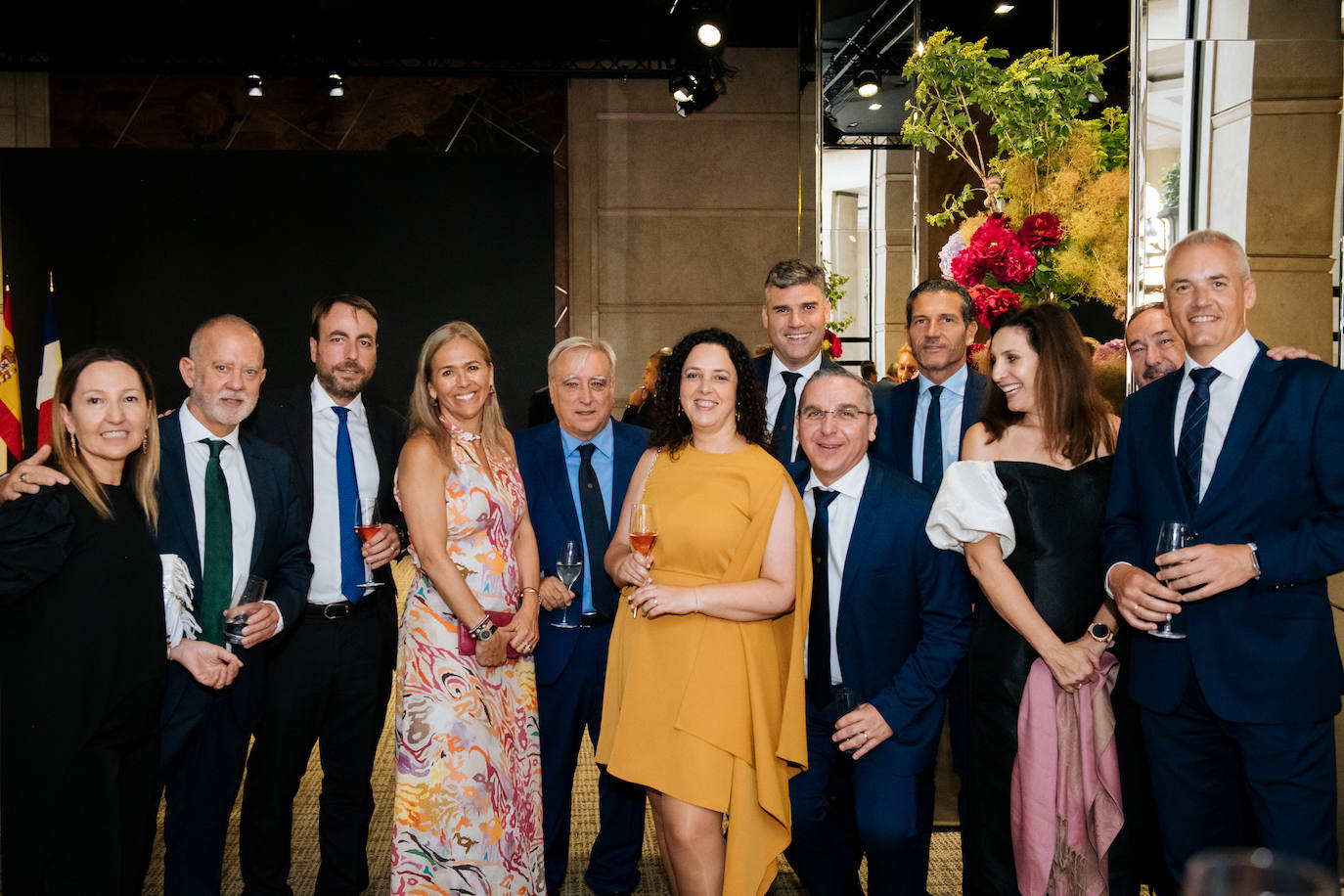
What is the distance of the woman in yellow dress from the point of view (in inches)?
100

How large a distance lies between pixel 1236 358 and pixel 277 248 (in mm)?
8537

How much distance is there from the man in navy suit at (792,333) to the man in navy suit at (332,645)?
1311 mm

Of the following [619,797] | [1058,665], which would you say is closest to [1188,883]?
[1058,665]

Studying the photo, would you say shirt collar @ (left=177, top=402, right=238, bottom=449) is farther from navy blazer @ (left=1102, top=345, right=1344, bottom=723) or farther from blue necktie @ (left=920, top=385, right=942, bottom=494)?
navy blazer @ (left=1102, top=345, right=1344, bottom=723)

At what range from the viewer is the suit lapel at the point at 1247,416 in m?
2.29

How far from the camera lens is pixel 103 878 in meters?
2.26

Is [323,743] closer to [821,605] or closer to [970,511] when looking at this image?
[821,605]

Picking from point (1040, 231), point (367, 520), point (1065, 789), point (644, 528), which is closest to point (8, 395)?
point (367, 520)

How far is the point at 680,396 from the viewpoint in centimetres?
280

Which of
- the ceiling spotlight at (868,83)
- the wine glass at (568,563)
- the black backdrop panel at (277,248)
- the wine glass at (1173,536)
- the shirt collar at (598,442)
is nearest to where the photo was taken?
the wine glass at (1173,536)

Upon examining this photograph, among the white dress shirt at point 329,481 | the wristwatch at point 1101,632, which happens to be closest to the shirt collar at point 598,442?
the white dress shirt at point 329,481

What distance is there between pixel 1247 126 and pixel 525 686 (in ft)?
9.65

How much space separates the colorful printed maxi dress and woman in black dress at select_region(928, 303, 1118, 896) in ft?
4.17

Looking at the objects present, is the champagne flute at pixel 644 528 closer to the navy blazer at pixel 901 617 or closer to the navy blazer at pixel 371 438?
the navy blazer at pixel 901 617
